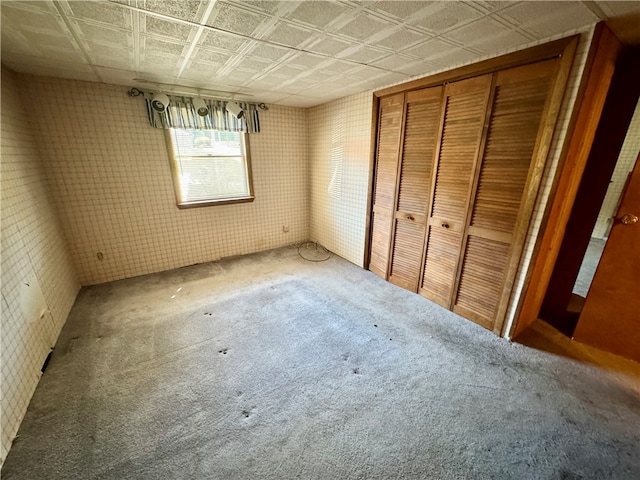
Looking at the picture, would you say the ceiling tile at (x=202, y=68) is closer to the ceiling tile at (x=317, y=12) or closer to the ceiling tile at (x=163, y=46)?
the ceiling tile at (x=163, y=46)

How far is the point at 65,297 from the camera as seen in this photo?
2459mm

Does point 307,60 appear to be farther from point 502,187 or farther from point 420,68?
point 502,187

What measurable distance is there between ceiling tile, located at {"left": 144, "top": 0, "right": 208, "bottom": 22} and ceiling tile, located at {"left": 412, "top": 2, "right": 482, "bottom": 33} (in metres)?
1.15

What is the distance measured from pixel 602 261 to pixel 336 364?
2.14 meters

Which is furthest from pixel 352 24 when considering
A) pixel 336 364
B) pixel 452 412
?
pixel 452 412

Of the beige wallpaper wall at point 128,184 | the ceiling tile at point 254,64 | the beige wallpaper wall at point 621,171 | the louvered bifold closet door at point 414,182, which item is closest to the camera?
the ceiling tile at point 254,64

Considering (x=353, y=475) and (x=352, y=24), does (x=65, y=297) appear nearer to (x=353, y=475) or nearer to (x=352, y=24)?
(x=353, y=475)

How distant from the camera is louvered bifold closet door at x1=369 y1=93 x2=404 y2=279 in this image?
274 cm

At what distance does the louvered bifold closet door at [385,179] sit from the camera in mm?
2742

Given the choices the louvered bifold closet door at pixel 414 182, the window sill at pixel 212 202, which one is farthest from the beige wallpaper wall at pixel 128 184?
the louvered bifold closet door at pixel 414 182

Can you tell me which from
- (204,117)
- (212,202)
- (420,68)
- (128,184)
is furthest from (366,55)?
(128,184)

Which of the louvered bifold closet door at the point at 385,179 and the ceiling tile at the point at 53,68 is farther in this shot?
the louvered bifold closet door at the point at 385,179

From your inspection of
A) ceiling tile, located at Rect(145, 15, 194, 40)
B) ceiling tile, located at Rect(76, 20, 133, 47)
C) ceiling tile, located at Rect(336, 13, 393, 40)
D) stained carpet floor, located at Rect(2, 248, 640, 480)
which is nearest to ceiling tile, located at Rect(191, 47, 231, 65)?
ceiling tile, located at Rect(145, 15, 194, 40)

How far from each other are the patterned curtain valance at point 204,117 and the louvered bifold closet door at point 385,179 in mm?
1714
